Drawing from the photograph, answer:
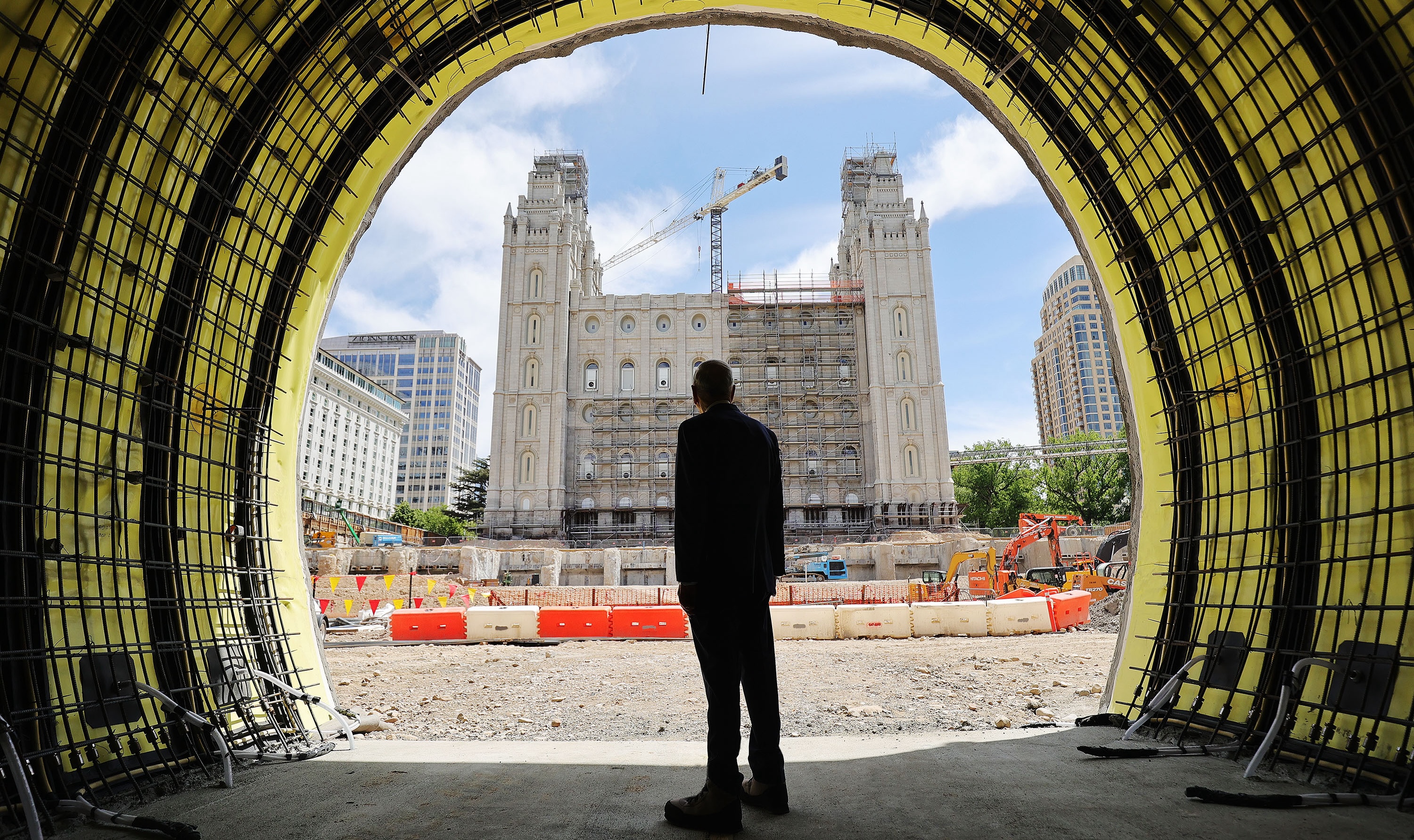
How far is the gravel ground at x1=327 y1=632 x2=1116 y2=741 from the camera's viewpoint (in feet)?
22.8

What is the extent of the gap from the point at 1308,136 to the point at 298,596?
6.77m

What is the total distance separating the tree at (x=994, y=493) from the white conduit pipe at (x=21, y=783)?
68279mm

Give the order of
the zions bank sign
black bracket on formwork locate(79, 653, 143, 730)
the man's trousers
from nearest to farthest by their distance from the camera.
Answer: the man's trousers < black bracket on formwork locate(79, 653, 143, 730) < the zions bank sign

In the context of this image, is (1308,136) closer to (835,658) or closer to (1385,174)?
(1385,174)

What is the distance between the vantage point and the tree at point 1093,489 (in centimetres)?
6247

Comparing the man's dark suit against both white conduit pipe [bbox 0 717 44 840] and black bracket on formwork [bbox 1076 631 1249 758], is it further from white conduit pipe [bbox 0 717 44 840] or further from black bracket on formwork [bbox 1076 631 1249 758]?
white conduit pipe [bbox 0 717 44 840]

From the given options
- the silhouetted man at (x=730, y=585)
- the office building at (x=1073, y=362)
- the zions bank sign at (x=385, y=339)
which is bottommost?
the silhouetted man at (x=730, y=585)

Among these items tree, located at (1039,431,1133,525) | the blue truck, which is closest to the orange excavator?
the blue truck

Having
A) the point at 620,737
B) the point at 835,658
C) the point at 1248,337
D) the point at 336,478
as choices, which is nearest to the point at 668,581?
the point at 835,658

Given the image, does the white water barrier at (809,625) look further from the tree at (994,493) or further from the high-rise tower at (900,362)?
the tree at (994,493)

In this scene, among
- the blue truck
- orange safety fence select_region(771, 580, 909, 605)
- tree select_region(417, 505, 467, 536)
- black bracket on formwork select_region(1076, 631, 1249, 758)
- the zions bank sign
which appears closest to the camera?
black bracket on formwork select_region(1076, 631, 1249, 758)

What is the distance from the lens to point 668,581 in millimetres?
38938

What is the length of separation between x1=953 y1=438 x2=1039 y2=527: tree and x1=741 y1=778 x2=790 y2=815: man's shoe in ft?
219

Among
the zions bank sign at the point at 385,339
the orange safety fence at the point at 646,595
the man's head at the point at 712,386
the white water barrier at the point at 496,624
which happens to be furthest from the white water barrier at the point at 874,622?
the zions bank sign at the point at 385,339
